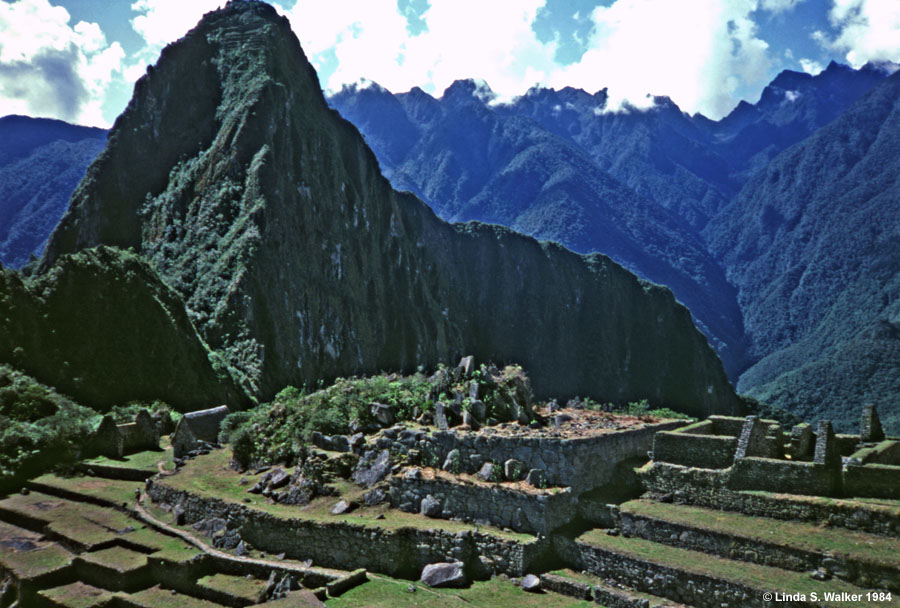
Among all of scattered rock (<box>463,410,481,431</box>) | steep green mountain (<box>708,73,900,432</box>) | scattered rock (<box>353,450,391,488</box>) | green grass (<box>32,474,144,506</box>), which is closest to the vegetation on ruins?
scattered rock (<box>463,410,481,431</box>)

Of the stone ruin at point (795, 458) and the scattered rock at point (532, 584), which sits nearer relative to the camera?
the scattered rock at point (532, 584)

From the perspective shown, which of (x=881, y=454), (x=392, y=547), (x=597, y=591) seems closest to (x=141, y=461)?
(x=392, y=547)

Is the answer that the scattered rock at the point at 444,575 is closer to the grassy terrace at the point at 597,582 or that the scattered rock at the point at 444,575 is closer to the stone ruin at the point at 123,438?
the grassy terrace at the point at 597,582

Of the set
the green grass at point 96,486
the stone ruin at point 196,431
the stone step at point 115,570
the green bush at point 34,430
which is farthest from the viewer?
the green bush at point 34,430

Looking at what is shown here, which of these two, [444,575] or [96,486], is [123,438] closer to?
[96,486]

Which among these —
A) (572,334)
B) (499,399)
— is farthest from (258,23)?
(499,399)

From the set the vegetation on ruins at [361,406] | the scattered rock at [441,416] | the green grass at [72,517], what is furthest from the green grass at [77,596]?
the scattered rock at [441,416]

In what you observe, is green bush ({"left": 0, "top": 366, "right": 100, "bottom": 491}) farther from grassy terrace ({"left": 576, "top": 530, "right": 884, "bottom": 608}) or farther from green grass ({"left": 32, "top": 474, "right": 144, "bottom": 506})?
grassy terrace ({"left": 576, "top": 530, "right": 884, "bottom": 608})
